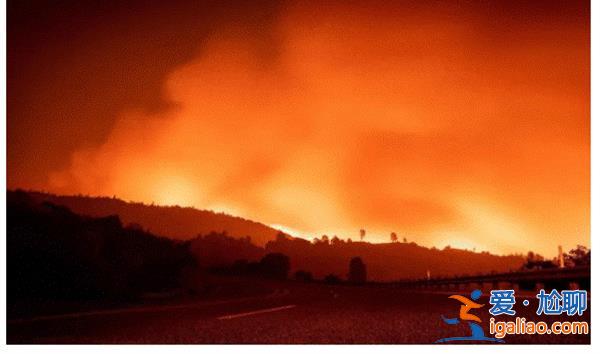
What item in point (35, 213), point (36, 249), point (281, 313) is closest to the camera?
point (281, 313)

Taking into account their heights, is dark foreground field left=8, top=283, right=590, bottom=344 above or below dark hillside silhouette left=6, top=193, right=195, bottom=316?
below

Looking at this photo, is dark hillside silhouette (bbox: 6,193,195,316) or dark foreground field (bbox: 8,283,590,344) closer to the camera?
dark foreground field (bbox: 8,283,590,344)

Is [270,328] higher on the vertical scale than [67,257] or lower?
lower

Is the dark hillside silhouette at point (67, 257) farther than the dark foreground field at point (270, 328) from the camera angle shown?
Yes

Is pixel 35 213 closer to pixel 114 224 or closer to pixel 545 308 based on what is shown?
pixel 114 224

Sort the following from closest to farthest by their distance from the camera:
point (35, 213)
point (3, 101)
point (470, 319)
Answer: point (470, 319), point (3, 101), point (35, 213)

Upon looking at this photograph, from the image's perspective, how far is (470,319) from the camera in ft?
31.1

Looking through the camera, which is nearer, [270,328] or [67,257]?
[270,328]

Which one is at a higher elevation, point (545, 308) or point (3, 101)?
point (3, 101)

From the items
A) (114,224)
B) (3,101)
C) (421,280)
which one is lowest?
(421,280)

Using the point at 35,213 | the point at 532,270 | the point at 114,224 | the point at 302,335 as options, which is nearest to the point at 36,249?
the point at 35,213

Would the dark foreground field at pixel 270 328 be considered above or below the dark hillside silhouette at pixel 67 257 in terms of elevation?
below
